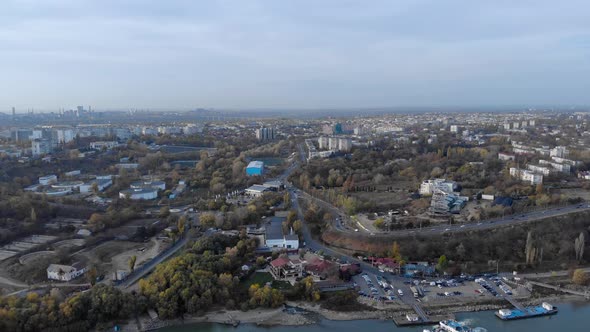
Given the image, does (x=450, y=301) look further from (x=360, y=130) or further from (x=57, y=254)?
(x=360, y=130)

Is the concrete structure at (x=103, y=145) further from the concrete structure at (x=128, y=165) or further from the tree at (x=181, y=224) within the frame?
the tree at (x=181, y=224)

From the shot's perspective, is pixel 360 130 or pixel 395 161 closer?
pixel 395 161

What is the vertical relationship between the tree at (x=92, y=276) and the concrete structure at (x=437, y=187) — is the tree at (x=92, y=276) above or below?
below

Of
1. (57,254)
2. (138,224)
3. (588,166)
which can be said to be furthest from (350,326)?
(588,166)

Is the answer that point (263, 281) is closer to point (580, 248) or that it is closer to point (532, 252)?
point (532, 252)

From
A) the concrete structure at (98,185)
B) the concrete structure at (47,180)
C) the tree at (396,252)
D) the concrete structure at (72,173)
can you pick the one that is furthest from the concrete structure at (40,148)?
the tree at (396,252)

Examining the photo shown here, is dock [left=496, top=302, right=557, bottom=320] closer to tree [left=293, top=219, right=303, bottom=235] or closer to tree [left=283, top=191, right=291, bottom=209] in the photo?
tree [left=293, top=219, right=303, bottom=235]

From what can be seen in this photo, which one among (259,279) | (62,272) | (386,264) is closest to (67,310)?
(62,272)
